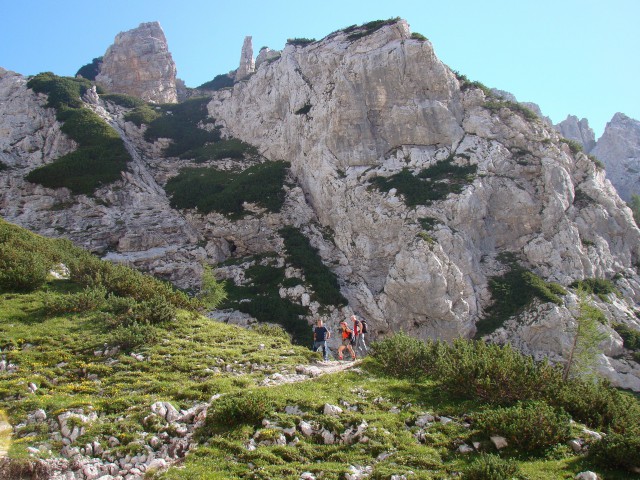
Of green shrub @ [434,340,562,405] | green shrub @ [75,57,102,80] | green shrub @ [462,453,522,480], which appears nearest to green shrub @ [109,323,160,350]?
green shrub @ [434,340,562,405]

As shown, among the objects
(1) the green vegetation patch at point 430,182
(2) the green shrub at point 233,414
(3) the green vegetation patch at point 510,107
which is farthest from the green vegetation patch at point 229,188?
(2) the green shrub at point 233,414

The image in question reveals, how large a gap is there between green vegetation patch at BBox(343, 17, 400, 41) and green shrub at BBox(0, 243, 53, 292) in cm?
4250

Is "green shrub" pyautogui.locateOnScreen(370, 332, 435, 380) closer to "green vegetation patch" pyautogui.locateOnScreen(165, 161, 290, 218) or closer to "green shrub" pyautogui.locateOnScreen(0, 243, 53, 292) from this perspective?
"green shrub" pyautogui.locateOnScreen(0, 243, 53, 292)

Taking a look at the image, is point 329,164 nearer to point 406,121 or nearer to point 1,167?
point 406,121

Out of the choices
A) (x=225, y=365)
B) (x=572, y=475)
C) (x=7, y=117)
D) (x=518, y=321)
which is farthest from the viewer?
(x=7, y=117)

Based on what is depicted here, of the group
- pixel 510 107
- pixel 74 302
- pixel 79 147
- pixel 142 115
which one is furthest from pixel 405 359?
pixel 142 115

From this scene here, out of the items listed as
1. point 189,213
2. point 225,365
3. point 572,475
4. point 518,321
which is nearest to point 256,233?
point 189,213

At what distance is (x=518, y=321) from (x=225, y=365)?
82.6 feet

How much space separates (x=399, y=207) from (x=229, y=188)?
17991 millimetres

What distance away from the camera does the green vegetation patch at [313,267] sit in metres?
34.8

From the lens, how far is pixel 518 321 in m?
33.5

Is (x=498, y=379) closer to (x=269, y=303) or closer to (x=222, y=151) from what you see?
(x=269, y=303)

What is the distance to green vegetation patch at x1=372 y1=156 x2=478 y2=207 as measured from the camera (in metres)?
39.7

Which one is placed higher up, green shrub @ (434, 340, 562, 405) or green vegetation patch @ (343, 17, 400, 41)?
green vegetation patch @ (343, 17, 400, 41)
